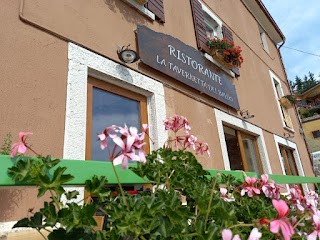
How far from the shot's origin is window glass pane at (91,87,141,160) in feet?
8.83

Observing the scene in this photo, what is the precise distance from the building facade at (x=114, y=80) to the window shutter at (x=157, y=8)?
21 mm

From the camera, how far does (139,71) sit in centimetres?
333

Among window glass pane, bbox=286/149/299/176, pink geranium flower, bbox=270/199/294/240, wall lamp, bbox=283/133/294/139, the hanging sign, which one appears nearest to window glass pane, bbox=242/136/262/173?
the hanging sign

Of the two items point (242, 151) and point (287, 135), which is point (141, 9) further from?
point (287, 135)

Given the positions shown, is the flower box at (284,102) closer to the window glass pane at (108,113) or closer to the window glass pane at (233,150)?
the window glass pane at (233,150)

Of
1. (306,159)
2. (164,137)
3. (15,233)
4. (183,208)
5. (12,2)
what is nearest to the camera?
(183,208)

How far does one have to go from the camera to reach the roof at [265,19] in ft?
29.1

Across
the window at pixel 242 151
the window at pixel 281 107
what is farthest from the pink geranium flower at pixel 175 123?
the window at pixel 281 107

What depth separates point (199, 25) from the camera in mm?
5188

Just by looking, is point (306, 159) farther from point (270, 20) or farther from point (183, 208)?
point (183, 208)

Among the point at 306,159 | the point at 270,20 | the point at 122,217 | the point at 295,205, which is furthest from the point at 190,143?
the point at 270,20

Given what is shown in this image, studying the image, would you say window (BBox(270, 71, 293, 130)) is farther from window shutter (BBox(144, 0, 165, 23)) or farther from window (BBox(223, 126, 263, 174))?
window shutter (BBox(144, 0, 165, 23))

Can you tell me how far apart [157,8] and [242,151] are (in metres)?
3.34

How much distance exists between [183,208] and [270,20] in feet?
34.9
